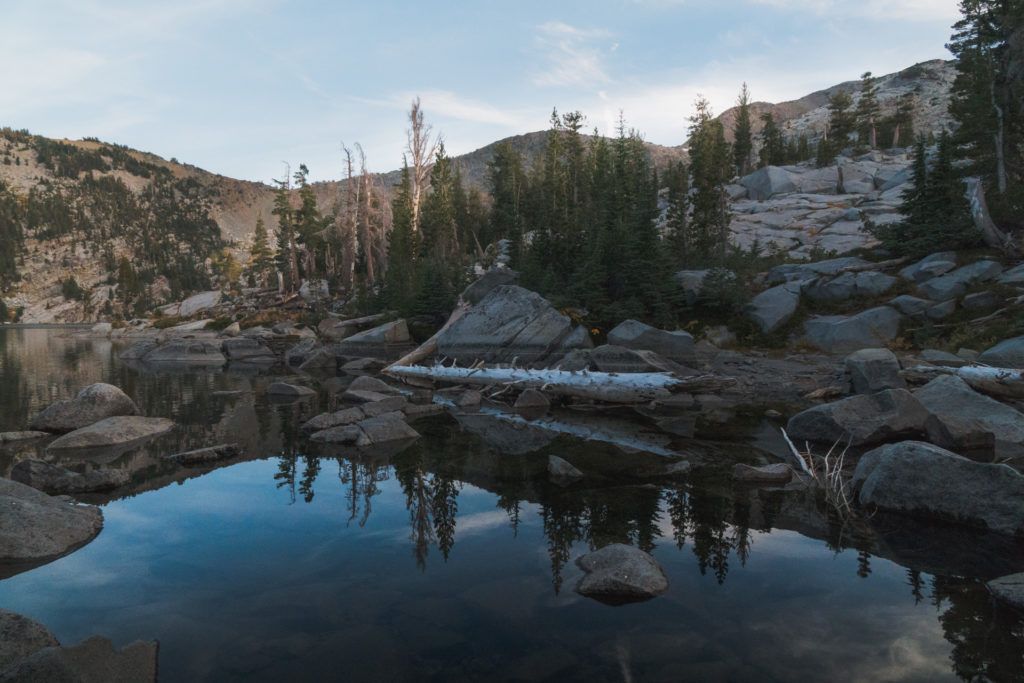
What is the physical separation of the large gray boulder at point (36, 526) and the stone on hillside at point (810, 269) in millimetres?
27491

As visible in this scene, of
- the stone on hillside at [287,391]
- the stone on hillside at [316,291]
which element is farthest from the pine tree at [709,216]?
the stone on hillside at [316,291]

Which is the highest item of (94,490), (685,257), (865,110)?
(865,110)

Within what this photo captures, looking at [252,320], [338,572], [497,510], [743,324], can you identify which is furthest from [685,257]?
[252,320]

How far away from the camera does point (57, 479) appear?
10141mm

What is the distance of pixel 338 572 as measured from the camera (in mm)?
7094

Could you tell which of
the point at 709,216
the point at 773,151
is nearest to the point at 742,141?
the point at 773,151

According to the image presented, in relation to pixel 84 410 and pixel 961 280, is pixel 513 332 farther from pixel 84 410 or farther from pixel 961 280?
pixel 961 280

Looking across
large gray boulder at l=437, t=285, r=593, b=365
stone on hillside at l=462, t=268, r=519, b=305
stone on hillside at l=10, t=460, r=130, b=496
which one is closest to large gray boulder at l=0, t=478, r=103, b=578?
stone on hillside at l=10, t=460, r=130, b=496

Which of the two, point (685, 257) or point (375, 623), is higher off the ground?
point (685, 257)

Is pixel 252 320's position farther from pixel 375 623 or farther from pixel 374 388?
pixel 375 623

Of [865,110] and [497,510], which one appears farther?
[865,110]

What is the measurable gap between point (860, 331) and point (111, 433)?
2516cm

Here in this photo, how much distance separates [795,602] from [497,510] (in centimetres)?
467

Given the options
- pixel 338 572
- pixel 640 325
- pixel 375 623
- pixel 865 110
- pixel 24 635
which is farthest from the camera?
pixel 865 110
